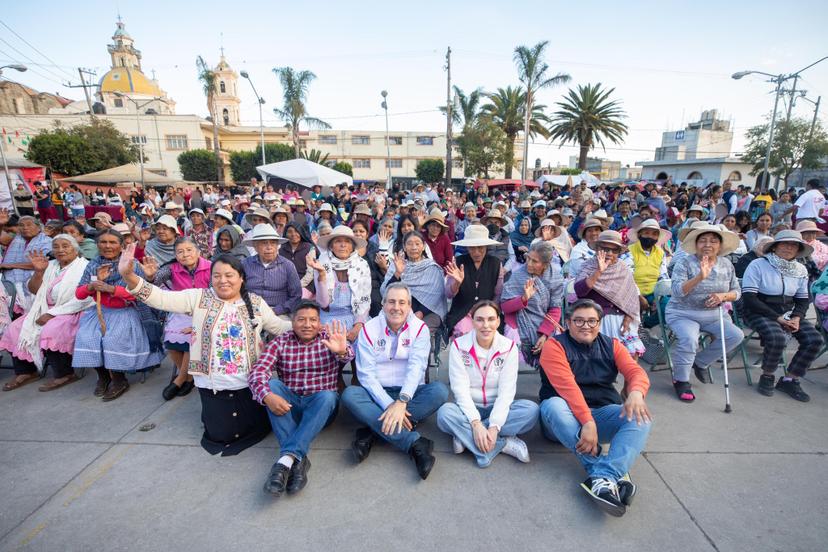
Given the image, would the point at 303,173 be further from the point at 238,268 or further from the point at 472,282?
the point at 238,268

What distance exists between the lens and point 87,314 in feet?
13.6

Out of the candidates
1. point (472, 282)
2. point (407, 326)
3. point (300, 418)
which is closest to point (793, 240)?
point (472, 282)

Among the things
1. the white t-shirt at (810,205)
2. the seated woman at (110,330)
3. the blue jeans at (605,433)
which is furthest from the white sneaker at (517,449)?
the white t-shirt at (810,205)

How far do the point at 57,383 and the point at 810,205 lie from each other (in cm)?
1266

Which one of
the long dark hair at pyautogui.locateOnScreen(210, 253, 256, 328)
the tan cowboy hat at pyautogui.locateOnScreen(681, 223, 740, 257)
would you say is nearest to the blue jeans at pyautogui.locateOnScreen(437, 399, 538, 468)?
the long dark hair at pyautogui.locateOnScreen(210, 253, 256, 328)

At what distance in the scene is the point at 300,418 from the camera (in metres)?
3.16

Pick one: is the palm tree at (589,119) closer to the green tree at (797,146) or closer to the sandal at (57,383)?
the green tree at (797,146)

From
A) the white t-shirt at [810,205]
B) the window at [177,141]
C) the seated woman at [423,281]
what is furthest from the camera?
the window at [177,141]

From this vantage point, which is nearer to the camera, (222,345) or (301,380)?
(222,345)

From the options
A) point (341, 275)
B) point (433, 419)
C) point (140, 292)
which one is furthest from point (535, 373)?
point (140, 292)

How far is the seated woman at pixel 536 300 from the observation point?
396 cm

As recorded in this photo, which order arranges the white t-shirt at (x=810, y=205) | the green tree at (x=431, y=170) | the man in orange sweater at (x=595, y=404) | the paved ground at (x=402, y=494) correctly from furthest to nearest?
the green tree at (x=431, y=170) < the white t-shirt at (x=810, y=205) < the man in orange sweater at (x=595, y=404) < the paved ground at (x=402, y=494)

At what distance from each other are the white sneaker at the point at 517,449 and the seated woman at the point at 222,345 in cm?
201

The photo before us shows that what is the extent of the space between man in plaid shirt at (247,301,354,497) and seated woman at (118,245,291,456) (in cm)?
17
